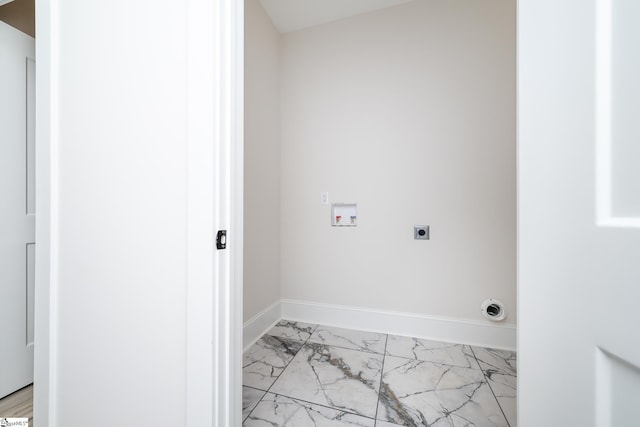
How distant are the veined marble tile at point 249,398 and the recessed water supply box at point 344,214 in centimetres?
123

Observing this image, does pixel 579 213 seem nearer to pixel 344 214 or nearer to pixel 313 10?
pixel 344 214

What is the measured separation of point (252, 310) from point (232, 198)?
4.33 feet

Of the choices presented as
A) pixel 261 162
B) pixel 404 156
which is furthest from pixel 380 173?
pixel 261 162

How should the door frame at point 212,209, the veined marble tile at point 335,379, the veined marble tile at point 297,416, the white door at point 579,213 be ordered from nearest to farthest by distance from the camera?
the white door at point 579,213, the door frame at point 212,209, the veined marble tile at point 297,416, the veined marble tile at point 335,379

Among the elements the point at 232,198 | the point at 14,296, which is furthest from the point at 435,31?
the point at 14,296

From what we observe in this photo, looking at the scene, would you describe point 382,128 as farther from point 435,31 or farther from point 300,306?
point 300,306

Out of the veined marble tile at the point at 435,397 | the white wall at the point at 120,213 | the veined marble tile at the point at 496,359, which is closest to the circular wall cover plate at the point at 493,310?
the veined marble tile at the point at 496,359

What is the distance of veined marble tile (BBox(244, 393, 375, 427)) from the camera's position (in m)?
1.06

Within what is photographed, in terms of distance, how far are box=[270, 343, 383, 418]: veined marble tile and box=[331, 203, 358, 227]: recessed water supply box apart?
93 cm

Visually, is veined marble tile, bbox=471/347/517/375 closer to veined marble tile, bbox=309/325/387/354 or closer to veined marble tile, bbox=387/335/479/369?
veined marble tile, bbox=387/335/479/369

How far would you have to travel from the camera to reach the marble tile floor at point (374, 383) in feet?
3.60

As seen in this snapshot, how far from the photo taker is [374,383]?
1.31 m

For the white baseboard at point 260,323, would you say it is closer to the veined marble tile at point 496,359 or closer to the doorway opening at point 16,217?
the doorway opening at point 16,217

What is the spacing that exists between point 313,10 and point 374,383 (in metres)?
2.65
